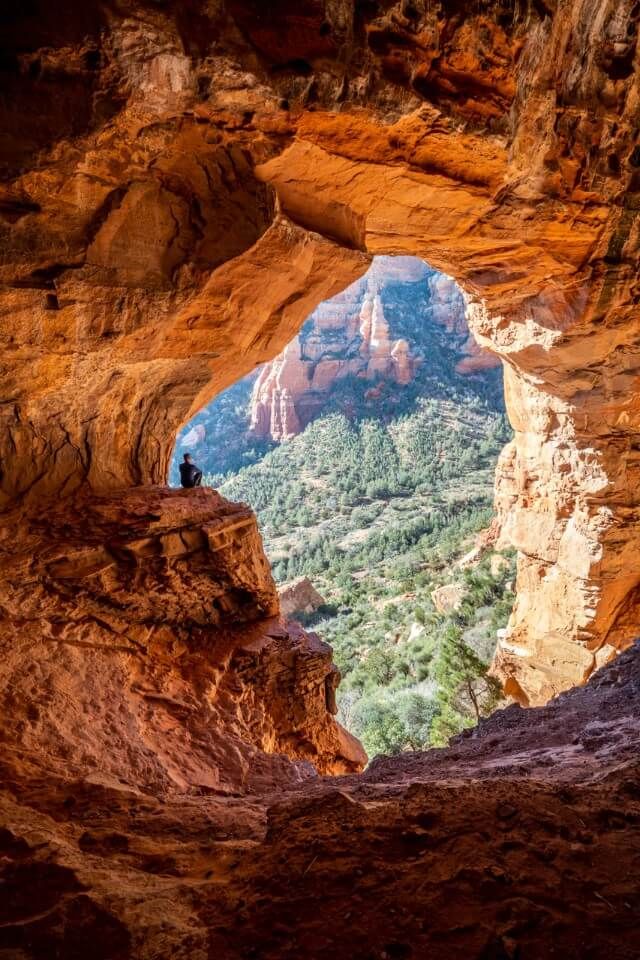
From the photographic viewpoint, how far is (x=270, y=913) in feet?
7.81

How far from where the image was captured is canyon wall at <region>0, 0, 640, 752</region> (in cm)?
423

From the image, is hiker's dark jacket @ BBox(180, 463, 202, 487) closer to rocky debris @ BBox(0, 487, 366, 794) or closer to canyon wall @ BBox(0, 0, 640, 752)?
canyon wall @ BBox(0, 0, 640, 752)

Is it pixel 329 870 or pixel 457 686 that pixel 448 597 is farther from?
pixel 329 870

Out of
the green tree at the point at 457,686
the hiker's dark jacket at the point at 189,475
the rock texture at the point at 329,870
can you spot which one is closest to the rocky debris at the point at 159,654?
the rock texture at the point at 329,870

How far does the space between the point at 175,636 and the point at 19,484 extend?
265 centimetres

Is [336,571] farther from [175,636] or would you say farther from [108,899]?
[108,899]

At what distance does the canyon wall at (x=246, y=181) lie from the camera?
423cm

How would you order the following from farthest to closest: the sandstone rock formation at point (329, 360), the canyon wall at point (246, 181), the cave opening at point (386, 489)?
the sandstone rock formation at point (329, 360), the cave opening at point (386, 489), the canyon wall at point (246, 181)

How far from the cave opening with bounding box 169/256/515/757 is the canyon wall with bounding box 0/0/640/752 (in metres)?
9.23

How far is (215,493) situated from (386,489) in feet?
112

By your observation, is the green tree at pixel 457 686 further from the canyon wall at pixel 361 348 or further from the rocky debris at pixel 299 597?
the canyon wall at pixel 361 348

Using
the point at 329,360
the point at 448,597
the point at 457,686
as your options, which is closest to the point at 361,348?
the point at 329,360

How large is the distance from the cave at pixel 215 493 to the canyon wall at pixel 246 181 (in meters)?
0.03

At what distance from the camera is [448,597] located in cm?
2523
